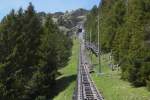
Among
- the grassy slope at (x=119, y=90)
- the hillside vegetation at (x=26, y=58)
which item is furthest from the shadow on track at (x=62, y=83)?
the grassy slope at (x=119, y=90)

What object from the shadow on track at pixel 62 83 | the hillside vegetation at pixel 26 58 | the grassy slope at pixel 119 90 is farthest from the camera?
the shadow on track at pixel 62 83

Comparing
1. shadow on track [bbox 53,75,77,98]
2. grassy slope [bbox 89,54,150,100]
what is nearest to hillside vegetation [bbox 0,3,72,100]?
shadow on track [bbox 53,75,77,98]

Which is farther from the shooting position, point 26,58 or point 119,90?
point 26,58

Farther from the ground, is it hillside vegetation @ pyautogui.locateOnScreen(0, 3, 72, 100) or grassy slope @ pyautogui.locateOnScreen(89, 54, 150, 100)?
hillside vegetation @ pyautogui.locateOnScreen(0, 3, 72, 100)

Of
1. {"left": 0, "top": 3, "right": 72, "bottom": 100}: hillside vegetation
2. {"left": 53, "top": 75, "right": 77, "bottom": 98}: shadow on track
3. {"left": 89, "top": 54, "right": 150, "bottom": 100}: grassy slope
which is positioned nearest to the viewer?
{"left": 89, "top": 54, "right": 150, "bottom": 100}: grassy slope

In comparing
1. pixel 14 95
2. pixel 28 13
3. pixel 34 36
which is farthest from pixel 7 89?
pixel 28 13

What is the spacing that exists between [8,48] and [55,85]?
892cm

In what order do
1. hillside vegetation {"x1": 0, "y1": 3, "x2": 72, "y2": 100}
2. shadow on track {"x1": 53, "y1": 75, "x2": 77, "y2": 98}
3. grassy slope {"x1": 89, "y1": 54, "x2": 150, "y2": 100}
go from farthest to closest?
1. shadow on track {"x1": 53, "y1": 75, "x2": 77, "y2": 98}
2. hillside vegetation {"x1": 0, "y1": 3, "x2": 72, "y2": 100}
3. grassy slope {"x1": 89, "y1": 54, "x2": 150, "y2": 100}

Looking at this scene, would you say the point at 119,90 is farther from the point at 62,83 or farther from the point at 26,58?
the point at 26,58

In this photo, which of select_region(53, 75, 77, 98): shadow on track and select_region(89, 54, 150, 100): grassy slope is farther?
select_region(53, 75, 77, 98): shadow on track

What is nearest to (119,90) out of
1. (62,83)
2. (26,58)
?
(62,83)

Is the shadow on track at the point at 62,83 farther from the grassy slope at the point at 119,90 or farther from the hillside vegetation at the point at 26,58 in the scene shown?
the grassy slope at the point at 119,90

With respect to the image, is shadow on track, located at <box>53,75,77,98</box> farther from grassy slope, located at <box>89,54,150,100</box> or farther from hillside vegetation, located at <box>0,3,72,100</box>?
grassy slope, located at <box>89,54,150,100</box>

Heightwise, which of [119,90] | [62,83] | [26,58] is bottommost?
[119,90]
